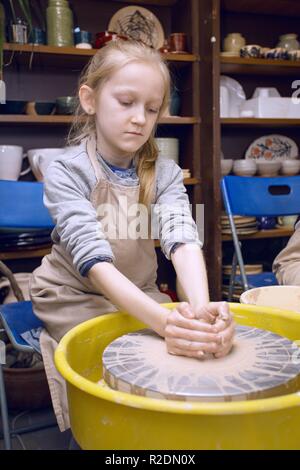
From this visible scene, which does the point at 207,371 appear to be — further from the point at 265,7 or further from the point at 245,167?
the point at 265,7

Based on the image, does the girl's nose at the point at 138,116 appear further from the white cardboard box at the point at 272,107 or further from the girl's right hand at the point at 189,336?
the white cardboard box at the point at 272,107

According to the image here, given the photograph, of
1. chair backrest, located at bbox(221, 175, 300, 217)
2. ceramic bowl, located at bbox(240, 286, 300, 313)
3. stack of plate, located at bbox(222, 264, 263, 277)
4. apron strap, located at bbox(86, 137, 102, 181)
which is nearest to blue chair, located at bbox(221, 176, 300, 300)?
chair backrest, located at bbox(221, 175, 300, 217)

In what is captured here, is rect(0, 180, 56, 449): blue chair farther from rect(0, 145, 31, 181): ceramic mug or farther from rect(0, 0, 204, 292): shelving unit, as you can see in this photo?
rect(0, 0, 204, 292): shelving unit

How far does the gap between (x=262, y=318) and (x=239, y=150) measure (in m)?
1.83

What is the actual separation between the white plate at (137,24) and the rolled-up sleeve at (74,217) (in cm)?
145

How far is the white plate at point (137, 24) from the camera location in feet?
6.93

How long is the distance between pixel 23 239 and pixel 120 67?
3.45ft

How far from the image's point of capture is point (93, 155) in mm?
957

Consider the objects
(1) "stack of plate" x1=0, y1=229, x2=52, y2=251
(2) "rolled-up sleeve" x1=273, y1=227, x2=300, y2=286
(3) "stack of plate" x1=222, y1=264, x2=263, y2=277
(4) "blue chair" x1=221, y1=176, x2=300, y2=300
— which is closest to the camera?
(2) "rolled-up sleeve" x1=273, y1=227, x2=300, y2=286

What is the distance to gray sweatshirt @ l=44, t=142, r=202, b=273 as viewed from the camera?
765 mm

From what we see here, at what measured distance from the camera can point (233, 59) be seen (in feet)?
6.74

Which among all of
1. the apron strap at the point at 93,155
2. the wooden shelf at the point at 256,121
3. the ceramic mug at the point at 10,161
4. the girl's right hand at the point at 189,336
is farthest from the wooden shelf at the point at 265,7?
the girl's right hand at the point at 189,336

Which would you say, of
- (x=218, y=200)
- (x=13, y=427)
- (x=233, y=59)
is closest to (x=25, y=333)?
(x=13, y=427)

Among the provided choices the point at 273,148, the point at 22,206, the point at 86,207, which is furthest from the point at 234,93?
the point at 86,207
